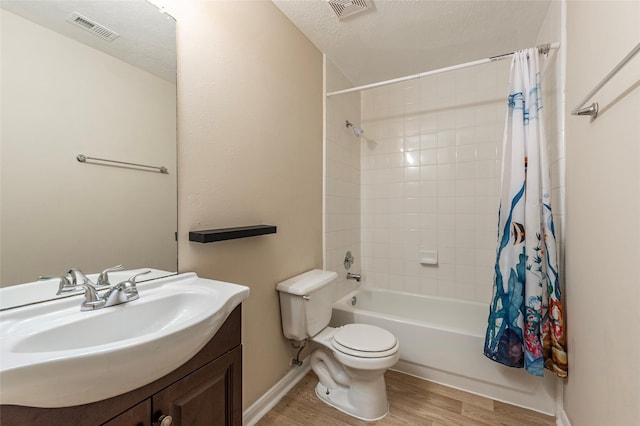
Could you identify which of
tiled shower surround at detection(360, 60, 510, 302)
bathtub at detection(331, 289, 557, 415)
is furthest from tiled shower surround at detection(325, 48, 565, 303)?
bathtub at detection(331, 289, 557, 415)

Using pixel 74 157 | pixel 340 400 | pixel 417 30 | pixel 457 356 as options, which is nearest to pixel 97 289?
pixel 74 157

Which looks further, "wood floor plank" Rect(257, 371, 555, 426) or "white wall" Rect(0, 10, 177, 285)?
"wood floor plank" Rect(257, 371, 555, 426)

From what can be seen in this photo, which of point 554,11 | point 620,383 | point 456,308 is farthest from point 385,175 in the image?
point 620,383

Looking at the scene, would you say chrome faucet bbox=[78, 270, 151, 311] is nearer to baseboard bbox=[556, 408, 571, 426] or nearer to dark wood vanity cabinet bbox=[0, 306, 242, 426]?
dark wood vanity cabinet bbox=[0, 306, 242, 426]

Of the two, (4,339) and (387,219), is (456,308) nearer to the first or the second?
(387,219)

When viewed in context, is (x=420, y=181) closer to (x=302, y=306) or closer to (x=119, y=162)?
(x=302, y=306)

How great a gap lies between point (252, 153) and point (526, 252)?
4.97ft

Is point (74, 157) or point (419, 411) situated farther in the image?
point (419, 411)

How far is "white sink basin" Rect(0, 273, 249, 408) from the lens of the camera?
508 millimetres

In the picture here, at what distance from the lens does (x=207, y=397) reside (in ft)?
2.89

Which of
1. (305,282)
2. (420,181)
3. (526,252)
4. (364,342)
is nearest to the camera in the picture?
(526,252)

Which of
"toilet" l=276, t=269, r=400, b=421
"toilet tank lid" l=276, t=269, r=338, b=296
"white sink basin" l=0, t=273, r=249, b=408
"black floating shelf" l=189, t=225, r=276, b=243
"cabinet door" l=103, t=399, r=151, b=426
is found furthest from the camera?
"toilet tank lid" l=276, t=269, r=338, b=296

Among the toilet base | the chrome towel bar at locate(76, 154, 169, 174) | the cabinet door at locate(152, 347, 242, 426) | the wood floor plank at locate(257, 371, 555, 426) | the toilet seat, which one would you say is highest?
the chrome towel bar at locate(76, 154, 169, 174)

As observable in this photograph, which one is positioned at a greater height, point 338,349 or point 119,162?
point 119,162
